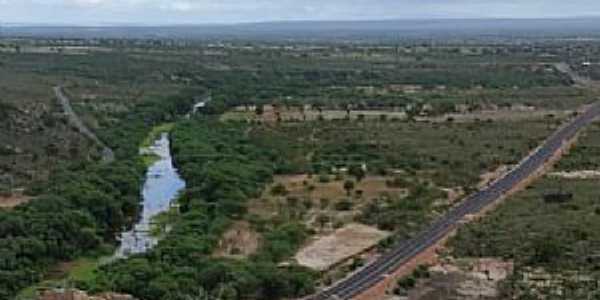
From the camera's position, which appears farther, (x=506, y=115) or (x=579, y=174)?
(x=506, y=115)

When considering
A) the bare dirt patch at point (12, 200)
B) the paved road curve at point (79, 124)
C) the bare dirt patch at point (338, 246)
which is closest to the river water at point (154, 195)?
the paved road curve at point (79, 124)

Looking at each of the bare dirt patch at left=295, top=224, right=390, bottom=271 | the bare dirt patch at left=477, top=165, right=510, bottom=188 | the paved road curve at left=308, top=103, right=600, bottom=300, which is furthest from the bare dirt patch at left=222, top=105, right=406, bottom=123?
the bare dirt patch at left=295, top=224, right=390, bottom=271

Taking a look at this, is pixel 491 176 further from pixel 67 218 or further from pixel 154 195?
pixel 67 218

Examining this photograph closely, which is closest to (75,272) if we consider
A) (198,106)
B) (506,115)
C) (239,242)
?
(239,242)

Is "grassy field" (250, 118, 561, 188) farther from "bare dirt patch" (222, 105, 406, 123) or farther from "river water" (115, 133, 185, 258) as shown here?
"river water" (115, 133, 185, 258)

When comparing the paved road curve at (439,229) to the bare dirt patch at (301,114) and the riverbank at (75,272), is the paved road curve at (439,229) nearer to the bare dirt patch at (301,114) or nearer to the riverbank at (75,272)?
the riverbank at (75,272)

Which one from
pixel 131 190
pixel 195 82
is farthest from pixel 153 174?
pixel 195 82
